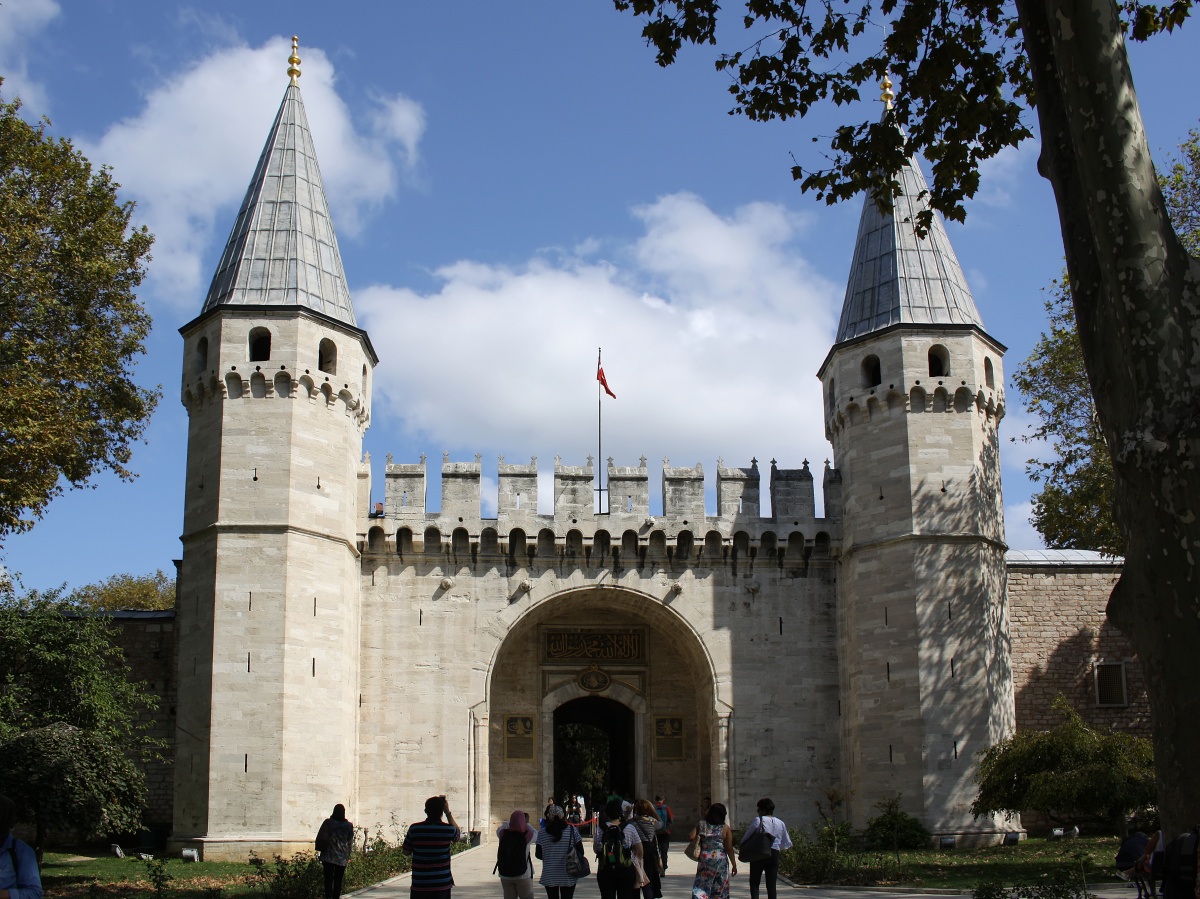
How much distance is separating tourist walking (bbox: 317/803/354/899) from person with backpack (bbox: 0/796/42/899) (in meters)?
6.59

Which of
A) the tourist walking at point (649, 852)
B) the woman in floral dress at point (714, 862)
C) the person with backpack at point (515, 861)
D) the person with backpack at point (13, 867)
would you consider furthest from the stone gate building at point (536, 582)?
the person with backpack at point (13, 867)

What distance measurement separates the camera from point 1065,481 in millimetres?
26547

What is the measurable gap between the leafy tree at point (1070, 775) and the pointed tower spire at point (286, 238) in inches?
555

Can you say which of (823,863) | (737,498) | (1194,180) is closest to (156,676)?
(737,498)

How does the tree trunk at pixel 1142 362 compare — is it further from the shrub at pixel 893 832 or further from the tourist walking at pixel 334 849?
the shrub at pixel 893 832

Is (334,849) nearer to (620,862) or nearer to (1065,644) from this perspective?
(620,862)

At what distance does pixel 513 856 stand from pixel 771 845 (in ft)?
10.6

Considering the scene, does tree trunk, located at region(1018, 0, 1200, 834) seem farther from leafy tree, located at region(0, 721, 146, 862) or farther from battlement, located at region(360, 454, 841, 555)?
battlement, located at region(360, 454, 841, 555)

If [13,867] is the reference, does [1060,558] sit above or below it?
above

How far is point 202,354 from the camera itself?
2283 centimetres

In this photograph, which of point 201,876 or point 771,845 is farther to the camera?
point 201,876

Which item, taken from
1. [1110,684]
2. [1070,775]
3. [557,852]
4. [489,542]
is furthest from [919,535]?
[557,852]

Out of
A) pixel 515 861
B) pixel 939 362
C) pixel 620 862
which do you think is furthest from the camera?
pixel 939 362

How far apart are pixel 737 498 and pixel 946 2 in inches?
527
